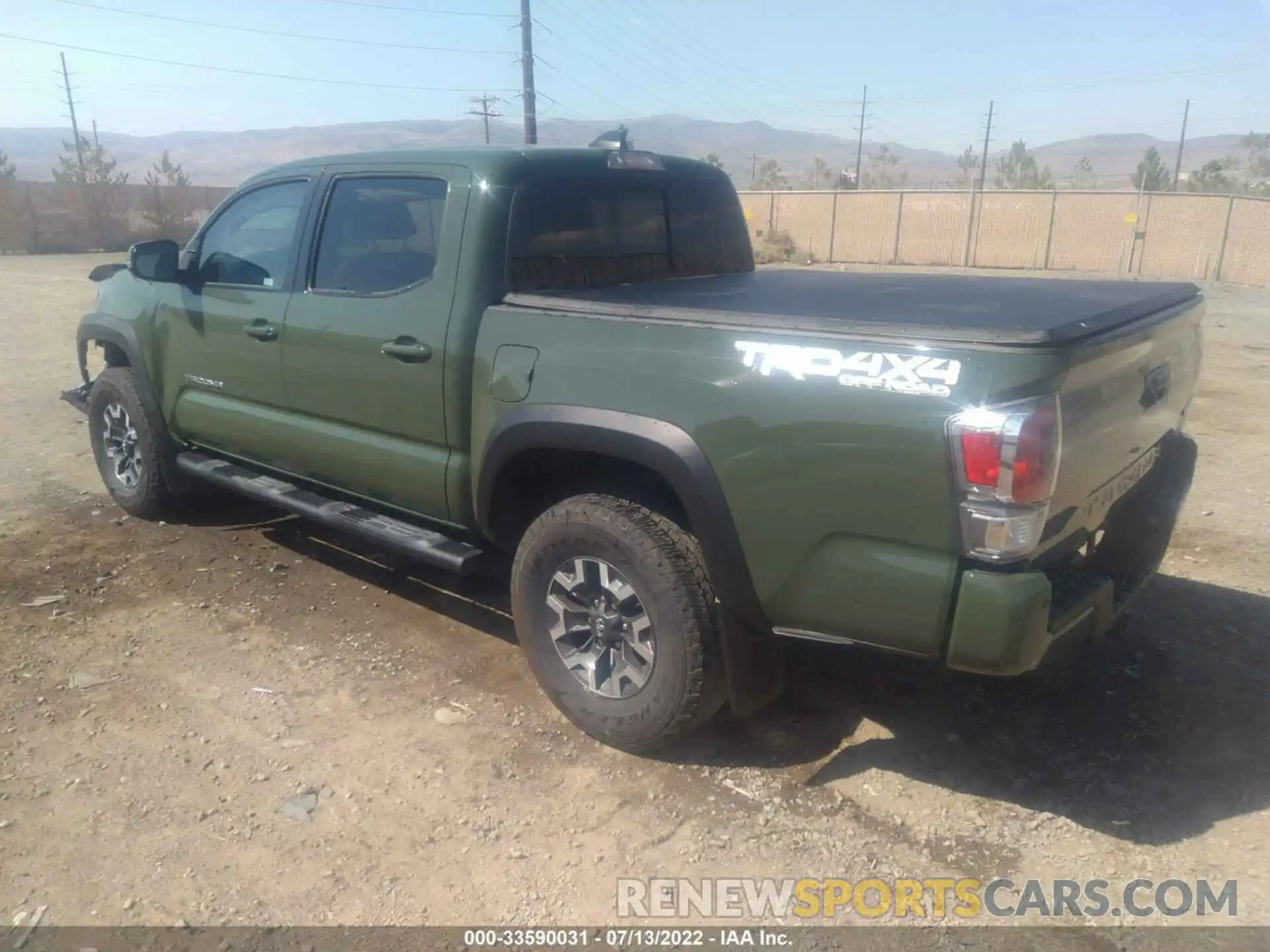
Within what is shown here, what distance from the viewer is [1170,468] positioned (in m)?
3.53

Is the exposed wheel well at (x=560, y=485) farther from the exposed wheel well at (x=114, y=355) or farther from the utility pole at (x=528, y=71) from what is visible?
the utility pole at (x=528, y=71)

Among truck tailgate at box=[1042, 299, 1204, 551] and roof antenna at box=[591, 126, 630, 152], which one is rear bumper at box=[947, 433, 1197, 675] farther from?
roof antenna at box=[591, 126, 630, 152]

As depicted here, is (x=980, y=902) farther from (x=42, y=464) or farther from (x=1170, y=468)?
(x=42, y=464)

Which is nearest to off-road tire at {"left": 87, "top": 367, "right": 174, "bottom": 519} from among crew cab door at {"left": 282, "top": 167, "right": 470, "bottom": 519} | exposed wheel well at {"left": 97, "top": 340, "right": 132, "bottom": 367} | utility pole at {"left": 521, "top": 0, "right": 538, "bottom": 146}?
exposed wheel well at {"left": 97, "top": 340, "right": 132, "bottom": 367}

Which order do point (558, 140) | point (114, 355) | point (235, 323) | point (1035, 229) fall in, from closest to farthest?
point (235, 323) → point (114, 355) → point (1035, 229) → point (558, 140)

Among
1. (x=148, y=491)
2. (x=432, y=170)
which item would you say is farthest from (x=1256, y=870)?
(x=148, y=491)

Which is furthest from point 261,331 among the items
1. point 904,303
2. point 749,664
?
point 904,303

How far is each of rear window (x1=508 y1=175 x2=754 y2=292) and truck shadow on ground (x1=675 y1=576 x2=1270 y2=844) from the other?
67.2 inches

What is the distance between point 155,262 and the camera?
4.75 m

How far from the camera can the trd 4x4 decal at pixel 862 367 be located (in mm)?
2438

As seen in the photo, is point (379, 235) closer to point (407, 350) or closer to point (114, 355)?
point (407, 350)

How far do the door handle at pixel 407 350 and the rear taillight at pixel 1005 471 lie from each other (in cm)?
196

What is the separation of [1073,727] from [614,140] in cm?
305

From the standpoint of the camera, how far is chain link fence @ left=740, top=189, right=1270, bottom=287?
Result: 984 inches
